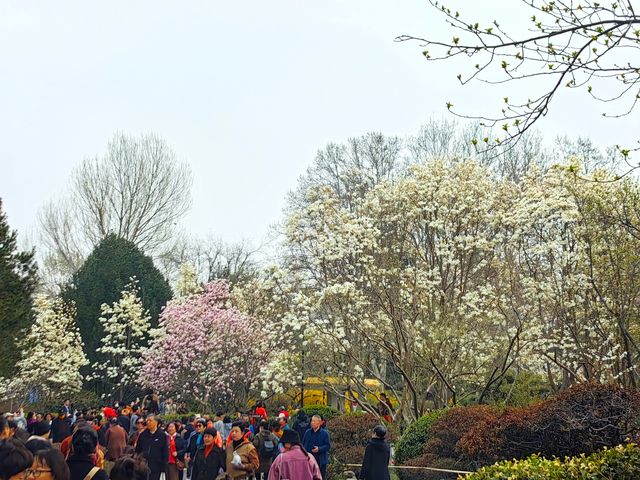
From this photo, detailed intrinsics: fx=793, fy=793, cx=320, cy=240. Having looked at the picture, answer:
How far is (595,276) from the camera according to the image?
20484 millimetres

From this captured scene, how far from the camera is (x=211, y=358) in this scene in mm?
33406

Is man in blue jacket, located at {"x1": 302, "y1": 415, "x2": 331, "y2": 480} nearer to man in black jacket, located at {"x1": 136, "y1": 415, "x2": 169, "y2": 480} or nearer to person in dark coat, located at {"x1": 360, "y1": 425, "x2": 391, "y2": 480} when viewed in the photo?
person in dark coat, located at {"x1": 360, "y1": 425, "x2": 391, "y2": 480}

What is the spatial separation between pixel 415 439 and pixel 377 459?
16.1 ft

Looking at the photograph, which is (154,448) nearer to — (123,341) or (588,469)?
(588,469)

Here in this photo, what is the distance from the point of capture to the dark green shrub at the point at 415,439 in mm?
16641

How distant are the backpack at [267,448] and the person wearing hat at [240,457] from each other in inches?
78.3

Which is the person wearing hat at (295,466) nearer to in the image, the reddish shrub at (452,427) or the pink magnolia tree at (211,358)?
the reddish shrub at (452,427)

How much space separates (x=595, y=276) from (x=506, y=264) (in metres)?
4.11

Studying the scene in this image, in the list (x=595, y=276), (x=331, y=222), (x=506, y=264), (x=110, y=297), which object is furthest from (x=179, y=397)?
(x=595, y=276)

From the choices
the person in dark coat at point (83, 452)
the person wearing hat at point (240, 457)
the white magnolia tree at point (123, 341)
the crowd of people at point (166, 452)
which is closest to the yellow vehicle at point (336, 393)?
the crowd of people at point (166, 452)

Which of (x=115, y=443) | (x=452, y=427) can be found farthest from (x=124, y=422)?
(x=452, y=427)

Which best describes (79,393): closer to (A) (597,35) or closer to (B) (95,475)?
(B) (95,475)

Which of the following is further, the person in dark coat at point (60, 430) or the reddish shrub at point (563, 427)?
the person in dark coat at point (60, 430)

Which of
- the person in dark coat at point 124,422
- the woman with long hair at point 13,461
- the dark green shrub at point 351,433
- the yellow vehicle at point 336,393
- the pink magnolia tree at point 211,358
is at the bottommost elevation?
the woman with long hair at point 13,461
